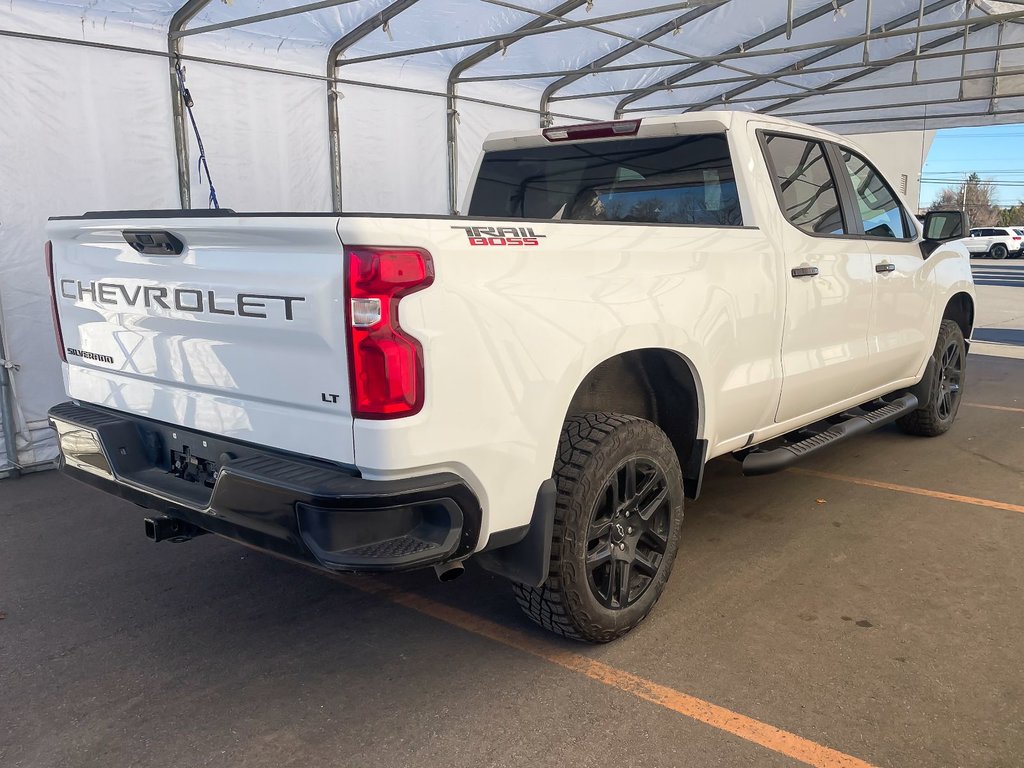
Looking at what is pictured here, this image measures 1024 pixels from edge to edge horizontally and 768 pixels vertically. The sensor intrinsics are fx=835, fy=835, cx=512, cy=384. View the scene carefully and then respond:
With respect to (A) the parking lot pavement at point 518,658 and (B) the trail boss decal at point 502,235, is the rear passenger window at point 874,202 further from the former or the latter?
(B) the trail boss decal at point 502,235

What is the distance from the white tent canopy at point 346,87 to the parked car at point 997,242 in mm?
27216

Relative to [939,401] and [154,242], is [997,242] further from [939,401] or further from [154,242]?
[154,242]

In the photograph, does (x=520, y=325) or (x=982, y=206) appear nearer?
(x=520, y=325)

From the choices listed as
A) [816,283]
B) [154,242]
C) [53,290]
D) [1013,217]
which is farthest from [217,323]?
[1013,217]

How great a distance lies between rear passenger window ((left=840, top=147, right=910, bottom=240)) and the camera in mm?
4656

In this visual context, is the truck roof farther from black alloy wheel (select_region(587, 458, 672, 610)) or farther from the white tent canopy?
the white tent canopy

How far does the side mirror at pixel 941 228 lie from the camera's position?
516 centimetres

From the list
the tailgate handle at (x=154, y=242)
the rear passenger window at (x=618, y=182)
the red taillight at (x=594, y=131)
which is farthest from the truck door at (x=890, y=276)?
the tailgate handle at (x=154, y=242)

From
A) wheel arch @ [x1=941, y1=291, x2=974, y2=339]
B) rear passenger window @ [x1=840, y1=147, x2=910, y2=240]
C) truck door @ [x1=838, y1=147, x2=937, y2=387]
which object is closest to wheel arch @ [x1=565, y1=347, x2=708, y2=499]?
truck door @ [x1=838, y1=147, x2=937, y2=387]

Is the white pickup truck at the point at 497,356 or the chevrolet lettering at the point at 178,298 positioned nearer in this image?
the white pickup truck at the point at 497,356

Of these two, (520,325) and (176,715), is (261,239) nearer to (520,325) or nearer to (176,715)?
(520,325)

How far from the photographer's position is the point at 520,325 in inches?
100

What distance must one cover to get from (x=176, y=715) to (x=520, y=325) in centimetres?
173

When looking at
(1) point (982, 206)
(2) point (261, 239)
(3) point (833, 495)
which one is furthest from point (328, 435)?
(1) point (982, 206)
